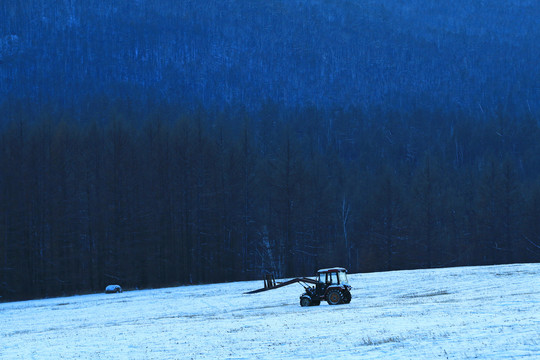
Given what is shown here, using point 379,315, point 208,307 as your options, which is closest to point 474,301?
point 379,315

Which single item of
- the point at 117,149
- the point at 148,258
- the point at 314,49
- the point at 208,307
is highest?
the point at 314,49

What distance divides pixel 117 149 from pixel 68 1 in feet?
378

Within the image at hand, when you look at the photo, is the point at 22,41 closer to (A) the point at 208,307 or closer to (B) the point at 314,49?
(B) the point at 314,49

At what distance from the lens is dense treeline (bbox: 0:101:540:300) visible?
56.6 m

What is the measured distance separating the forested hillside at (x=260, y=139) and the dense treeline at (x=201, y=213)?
0.21m

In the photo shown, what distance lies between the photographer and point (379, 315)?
2405 centimetres

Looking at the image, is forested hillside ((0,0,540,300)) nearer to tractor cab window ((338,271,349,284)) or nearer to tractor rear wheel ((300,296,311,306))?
tractor rear wheel ((300,296,311,306))

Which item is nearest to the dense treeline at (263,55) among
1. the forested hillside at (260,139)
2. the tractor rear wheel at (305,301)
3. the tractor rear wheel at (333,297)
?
the forested hillside at (260,139)

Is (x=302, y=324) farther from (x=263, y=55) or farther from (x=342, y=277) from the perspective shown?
(x=263, y=55)

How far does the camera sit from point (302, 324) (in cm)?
2295

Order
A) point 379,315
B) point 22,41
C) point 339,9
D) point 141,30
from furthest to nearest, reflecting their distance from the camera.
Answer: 1. point 339,9
2. point 141,30
3. point 22,41
4. point 379,315

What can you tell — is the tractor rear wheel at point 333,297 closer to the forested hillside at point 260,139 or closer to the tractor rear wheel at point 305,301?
the tractor rear wheel at point 305,301

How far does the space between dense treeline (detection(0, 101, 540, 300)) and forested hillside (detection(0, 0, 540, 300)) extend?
21cm

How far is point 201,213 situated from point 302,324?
39.3 meters
